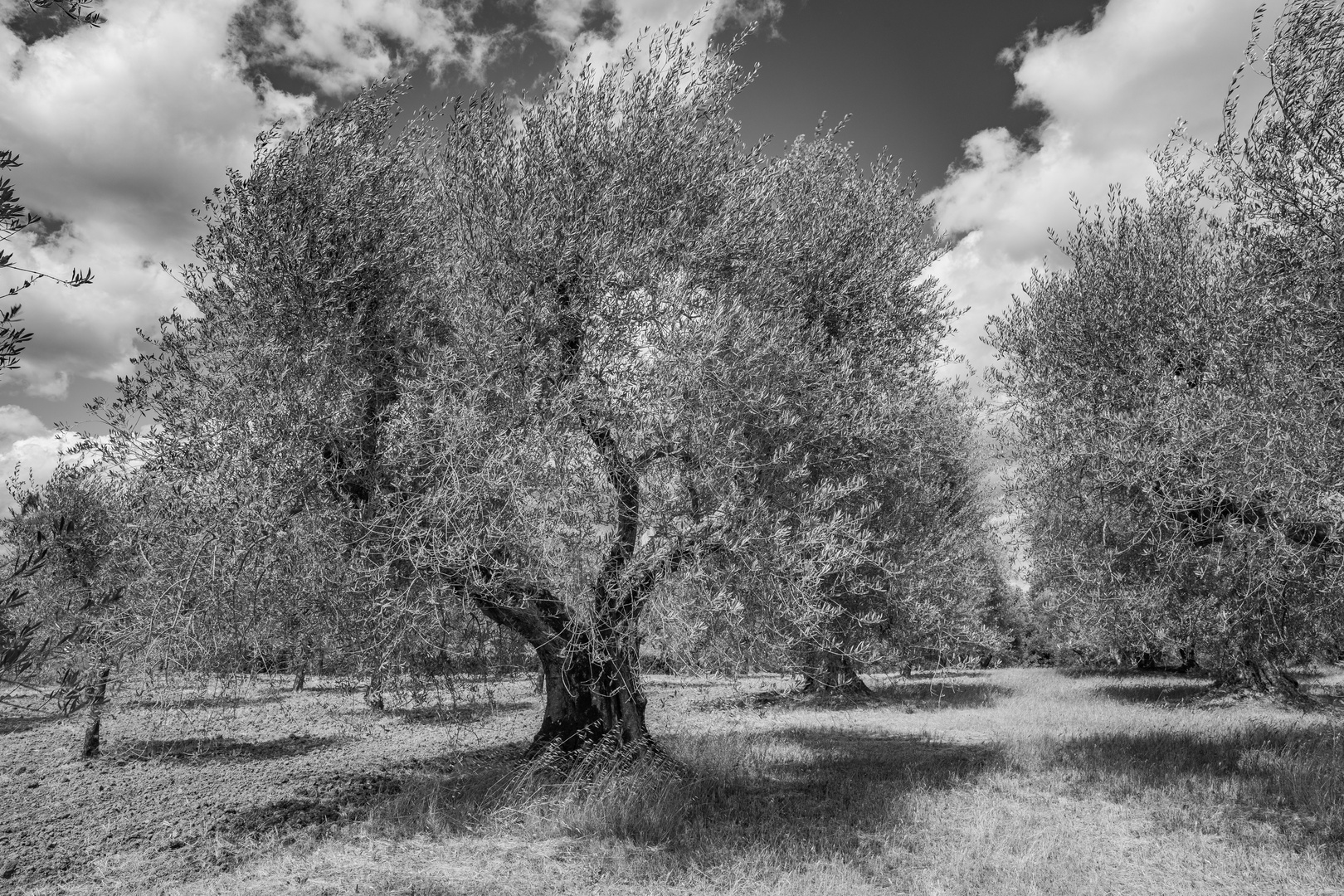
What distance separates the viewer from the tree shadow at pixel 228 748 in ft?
52.2

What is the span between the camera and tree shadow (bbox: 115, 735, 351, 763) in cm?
1590

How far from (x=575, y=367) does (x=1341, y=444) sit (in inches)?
358

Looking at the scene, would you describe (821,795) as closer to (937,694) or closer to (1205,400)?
(1205,400)

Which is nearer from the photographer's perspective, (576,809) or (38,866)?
(38,866)

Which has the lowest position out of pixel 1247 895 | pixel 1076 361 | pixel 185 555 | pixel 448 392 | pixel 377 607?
pixel 1247 895

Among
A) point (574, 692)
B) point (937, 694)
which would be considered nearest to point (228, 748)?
point (574, 692)

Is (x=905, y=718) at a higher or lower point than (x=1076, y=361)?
A: lower

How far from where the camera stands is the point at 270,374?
921cm

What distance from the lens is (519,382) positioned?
9.87 meters

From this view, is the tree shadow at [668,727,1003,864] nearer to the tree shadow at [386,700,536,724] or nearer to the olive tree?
the olive tree

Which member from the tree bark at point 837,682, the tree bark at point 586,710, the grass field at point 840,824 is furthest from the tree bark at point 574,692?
the tree bark at point 837,682

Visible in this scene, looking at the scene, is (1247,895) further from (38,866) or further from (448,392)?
(38,866)

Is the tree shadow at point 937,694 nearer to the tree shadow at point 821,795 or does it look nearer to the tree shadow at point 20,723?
the tree shadow at point 821,795

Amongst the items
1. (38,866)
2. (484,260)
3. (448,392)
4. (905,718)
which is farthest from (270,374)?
(905,718)
